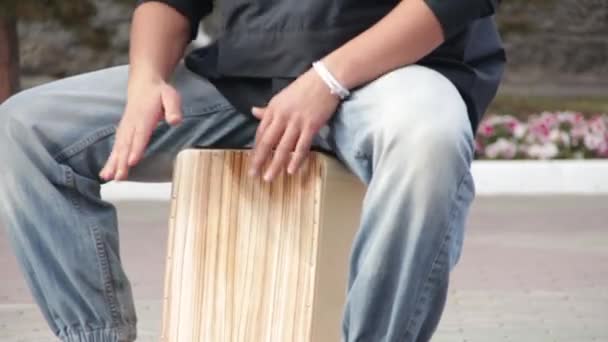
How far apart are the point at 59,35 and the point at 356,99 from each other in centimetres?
940

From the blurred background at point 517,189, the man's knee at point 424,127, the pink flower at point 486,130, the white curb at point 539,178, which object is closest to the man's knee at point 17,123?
the man's knee at point 424,127

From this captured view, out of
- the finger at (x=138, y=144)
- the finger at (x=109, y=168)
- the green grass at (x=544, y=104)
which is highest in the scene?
the finger at (x=138, y=144)

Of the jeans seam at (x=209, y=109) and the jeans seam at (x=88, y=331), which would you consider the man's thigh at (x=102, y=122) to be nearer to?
the jeans seam at (x=209, y=109)

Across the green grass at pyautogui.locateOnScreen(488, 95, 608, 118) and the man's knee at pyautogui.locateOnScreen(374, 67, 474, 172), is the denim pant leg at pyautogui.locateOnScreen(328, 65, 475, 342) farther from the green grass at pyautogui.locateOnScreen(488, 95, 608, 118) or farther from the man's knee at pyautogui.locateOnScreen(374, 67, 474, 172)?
the green grass at pyautogui.locateOnScreen(488, 95, 608, 118)

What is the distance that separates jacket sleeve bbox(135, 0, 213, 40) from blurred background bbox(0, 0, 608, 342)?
128 centimetres

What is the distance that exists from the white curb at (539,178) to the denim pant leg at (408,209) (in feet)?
18.5

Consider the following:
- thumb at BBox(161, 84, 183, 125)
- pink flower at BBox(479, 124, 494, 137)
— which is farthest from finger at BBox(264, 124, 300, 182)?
pink flower at BBox(479, 124, 494, 137)

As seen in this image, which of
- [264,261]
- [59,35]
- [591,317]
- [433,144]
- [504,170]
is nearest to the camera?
[433,144]

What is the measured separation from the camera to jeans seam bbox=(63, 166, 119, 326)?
2.56 meters

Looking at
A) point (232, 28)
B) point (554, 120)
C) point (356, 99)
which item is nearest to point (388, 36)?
point (356, 99)

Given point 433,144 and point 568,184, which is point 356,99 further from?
point 568,184

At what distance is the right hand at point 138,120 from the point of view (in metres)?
2.47

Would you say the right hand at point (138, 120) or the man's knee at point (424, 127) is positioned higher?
the man's knee at point (424, 127)

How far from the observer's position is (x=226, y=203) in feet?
8.27
